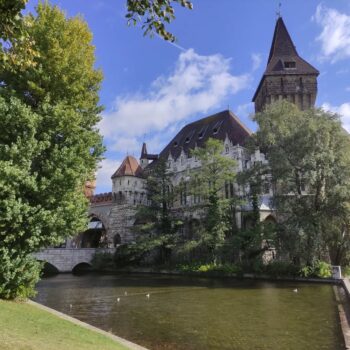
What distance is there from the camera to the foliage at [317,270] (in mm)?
24922

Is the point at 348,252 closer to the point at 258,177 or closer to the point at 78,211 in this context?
the point at 258,177

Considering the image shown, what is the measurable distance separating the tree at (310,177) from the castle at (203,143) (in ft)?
30.1

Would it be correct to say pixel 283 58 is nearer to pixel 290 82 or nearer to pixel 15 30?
pixel 290 82

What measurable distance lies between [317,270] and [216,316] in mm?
14145

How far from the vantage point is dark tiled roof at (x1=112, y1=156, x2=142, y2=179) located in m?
53.7

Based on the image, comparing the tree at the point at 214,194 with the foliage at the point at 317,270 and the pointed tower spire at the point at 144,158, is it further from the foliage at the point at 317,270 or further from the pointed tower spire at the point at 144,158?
the pointed tower spire at the point at 144,158

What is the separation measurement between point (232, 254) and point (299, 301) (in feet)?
52.9

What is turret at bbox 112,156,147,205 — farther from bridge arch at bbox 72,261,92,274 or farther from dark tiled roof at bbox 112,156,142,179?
bridge arch at bbox 72,261,92,274

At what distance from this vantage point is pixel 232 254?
32938mm

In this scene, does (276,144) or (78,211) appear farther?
(276,144)

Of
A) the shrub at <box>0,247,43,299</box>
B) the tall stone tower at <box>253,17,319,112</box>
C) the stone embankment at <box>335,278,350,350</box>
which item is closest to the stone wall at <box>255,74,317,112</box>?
the tall stone tower at <box>253,17,319,112</box>

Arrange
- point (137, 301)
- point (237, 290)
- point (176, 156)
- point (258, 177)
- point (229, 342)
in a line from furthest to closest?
point (176, 156) → point (258, 177) → point (237, 290) → point (137, 301) → point (229, 342)

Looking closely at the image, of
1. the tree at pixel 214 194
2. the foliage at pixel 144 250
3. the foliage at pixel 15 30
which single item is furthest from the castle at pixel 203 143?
the foliage at pixel 15 30

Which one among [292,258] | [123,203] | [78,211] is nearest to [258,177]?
[292,258]
